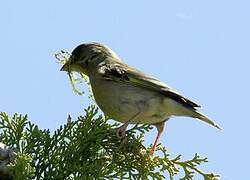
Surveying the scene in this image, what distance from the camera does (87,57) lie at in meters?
6.50

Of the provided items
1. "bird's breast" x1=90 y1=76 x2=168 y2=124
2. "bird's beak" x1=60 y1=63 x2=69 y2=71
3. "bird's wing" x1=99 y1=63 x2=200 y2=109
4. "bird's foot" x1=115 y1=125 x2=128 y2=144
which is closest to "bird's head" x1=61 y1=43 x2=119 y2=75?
"bird's beak" x1=60 y1=63 x2=69 y2=71

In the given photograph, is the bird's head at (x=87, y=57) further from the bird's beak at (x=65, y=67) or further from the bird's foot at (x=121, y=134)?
the bird's foot at (x=121, y=134)

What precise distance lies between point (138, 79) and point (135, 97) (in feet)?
0.60

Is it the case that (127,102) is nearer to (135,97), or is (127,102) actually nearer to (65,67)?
(135,97)

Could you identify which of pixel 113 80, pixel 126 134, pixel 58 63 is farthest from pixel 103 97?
pixel 126 134

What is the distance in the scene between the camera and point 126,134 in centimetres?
430

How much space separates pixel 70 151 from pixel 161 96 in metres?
2.10

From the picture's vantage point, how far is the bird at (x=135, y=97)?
567 centimetres

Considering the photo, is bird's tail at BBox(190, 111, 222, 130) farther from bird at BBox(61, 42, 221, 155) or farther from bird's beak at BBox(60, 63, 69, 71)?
bird's beak at BBox(60, 63, 69, 71)

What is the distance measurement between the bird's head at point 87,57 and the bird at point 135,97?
0.09 meters

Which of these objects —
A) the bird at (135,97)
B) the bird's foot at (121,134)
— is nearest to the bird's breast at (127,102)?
the bird at (135,97)

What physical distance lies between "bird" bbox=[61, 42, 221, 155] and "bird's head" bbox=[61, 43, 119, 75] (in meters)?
0.09

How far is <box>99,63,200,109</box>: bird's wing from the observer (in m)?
5.73

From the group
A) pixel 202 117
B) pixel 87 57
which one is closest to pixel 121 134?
pixel 202 117
